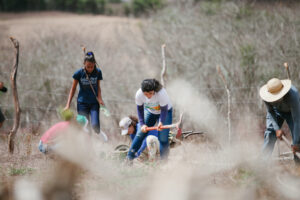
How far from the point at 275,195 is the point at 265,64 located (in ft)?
25.2

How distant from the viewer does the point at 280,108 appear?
207 inches

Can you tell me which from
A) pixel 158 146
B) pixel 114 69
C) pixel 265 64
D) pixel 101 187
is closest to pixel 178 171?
pixel 101 187

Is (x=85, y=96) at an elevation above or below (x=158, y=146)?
above

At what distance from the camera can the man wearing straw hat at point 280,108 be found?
498cm

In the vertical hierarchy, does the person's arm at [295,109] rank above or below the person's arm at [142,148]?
above

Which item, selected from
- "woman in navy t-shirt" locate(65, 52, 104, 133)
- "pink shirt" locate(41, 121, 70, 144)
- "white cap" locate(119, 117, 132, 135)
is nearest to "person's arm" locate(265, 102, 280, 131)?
"white cap" locate(119, 117, 132, 135)

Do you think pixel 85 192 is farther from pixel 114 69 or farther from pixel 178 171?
pixel 114 69

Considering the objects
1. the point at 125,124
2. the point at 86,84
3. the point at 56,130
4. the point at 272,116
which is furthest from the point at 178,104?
the point at 56,130

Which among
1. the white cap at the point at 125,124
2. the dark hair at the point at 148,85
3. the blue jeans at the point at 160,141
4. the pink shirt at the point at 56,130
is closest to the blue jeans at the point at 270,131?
the blue jeans at the point at 160,141

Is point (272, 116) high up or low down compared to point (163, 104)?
down

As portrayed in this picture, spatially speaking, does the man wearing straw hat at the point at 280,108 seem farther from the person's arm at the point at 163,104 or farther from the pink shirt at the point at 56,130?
the pink shirt at the point at 56,130

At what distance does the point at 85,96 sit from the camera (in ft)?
19.5

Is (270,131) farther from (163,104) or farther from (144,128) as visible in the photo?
(144,128)

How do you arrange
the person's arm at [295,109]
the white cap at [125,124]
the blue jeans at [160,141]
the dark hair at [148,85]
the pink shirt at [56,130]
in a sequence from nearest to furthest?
the pink shirt at [56,130] < the person's arm at [295,109] < the dark hair at [148,85] < the blue jeans at [160,141] < the white cap at [125,124]
